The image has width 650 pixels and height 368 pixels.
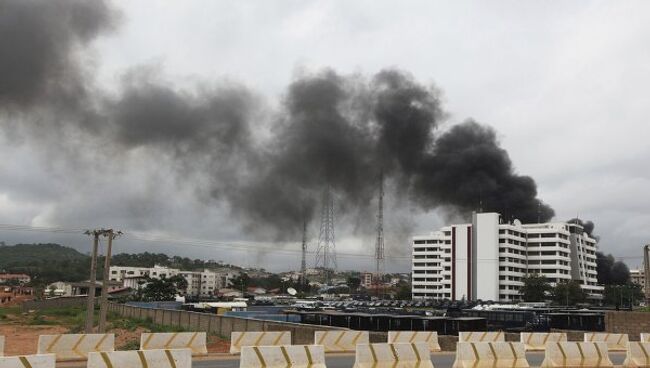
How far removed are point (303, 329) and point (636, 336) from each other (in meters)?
20.4

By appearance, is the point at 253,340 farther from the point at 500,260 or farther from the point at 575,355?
the point at 500,260

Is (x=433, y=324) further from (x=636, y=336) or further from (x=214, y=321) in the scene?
(x=214, y=321)

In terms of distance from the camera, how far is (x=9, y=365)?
552 inches

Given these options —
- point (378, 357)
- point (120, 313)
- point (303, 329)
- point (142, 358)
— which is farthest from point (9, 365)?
point (120, 313)

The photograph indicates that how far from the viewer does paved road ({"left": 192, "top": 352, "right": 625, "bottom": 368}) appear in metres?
21.7

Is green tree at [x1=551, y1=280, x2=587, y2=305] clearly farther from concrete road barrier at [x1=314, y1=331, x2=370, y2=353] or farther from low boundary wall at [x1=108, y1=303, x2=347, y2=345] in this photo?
concrete road barrier at [x1=314, y1=331, x2=370, y2=353]

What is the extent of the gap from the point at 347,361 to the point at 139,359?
31.3 ft

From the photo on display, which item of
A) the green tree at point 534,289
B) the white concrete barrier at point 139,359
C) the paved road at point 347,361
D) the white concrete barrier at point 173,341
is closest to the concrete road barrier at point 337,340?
the paved road at point 347,361

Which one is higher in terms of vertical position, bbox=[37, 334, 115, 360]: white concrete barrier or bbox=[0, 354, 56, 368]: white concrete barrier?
bbox=[0, 354, 56, 368]: white concrete barrier

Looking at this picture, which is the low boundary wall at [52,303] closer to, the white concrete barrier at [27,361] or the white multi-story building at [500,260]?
the white multi-story building at [500,260]

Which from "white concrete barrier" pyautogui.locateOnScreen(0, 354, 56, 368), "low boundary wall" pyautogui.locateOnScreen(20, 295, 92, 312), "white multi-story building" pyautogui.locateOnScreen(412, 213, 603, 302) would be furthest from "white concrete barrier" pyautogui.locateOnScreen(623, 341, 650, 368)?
"white multi-story building" pyautogui.locateOnScreen(412, 213, 603, 302)

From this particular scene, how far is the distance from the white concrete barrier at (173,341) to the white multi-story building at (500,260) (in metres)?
111

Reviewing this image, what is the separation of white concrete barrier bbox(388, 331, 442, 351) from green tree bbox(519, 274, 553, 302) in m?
102

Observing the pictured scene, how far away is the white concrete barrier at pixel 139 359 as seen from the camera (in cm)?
1567
